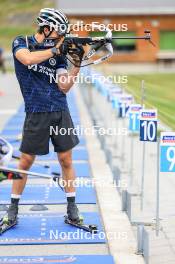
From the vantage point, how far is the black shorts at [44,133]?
6445 millimetres

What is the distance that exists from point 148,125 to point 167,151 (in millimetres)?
937

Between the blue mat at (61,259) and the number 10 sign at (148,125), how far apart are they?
1454mm

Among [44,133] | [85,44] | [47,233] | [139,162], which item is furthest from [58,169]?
[85,44]

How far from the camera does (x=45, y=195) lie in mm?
8289

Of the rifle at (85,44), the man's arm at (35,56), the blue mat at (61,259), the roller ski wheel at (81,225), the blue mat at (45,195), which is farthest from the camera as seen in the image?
the blue mat at (45,195)

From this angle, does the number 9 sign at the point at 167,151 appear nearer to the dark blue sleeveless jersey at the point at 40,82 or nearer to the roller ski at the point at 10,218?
the dark blue sleeveless jersey at the point at 40,82

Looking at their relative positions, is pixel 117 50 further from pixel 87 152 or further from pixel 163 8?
pixel 87 152

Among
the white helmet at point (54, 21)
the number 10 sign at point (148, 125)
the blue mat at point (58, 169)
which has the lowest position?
the blue mat at point (58, 169)

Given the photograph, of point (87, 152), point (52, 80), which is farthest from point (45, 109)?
point (87, 152)

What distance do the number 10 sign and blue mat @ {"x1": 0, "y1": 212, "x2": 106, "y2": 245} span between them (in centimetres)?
102

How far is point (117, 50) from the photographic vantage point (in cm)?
4603

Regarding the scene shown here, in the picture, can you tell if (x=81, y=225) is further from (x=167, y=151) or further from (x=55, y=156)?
(x=55, y=156)

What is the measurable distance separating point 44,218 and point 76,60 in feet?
5.90

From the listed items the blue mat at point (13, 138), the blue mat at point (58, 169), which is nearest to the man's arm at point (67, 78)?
the blue mat at point (58, 169)
